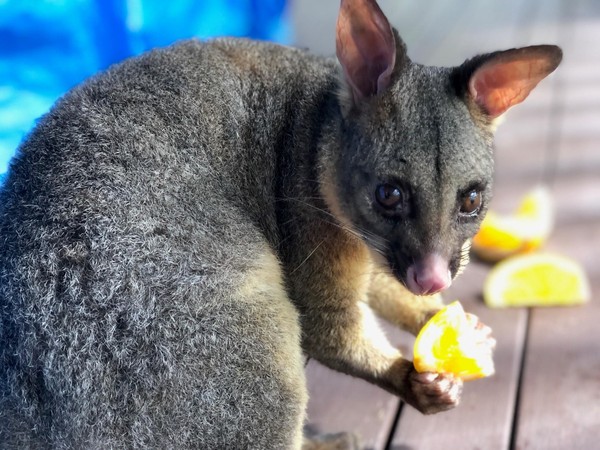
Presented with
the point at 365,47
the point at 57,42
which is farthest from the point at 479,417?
the point at 57,42

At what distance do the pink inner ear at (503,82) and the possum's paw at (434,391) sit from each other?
873 mm

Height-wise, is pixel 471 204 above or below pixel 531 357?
above

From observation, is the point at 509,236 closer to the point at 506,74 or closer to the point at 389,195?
the point at 506,74

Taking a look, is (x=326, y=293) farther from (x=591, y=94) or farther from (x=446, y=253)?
(x=591, y=94)

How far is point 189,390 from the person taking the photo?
6.83ft

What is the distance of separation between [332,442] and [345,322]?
0.47 m

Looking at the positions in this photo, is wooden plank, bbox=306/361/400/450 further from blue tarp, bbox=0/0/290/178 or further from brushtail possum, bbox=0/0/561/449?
blue tarp, bbox=0/0/290/178

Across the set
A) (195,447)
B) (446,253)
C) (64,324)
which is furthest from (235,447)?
(446,253)

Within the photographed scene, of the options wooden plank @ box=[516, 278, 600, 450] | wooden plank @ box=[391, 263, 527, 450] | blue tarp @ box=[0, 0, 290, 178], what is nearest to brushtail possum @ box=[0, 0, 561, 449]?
wooden plank @ box=[391, 263, 527, 450]

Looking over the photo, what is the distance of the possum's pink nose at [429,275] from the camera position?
7.23 ft

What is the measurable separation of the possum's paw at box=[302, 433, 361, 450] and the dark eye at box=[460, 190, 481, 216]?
3.13ft

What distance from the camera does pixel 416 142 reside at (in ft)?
7.38

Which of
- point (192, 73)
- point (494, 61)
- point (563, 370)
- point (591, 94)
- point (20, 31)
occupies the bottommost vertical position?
point (563, 370)

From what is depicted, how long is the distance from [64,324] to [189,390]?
1.24 feet
